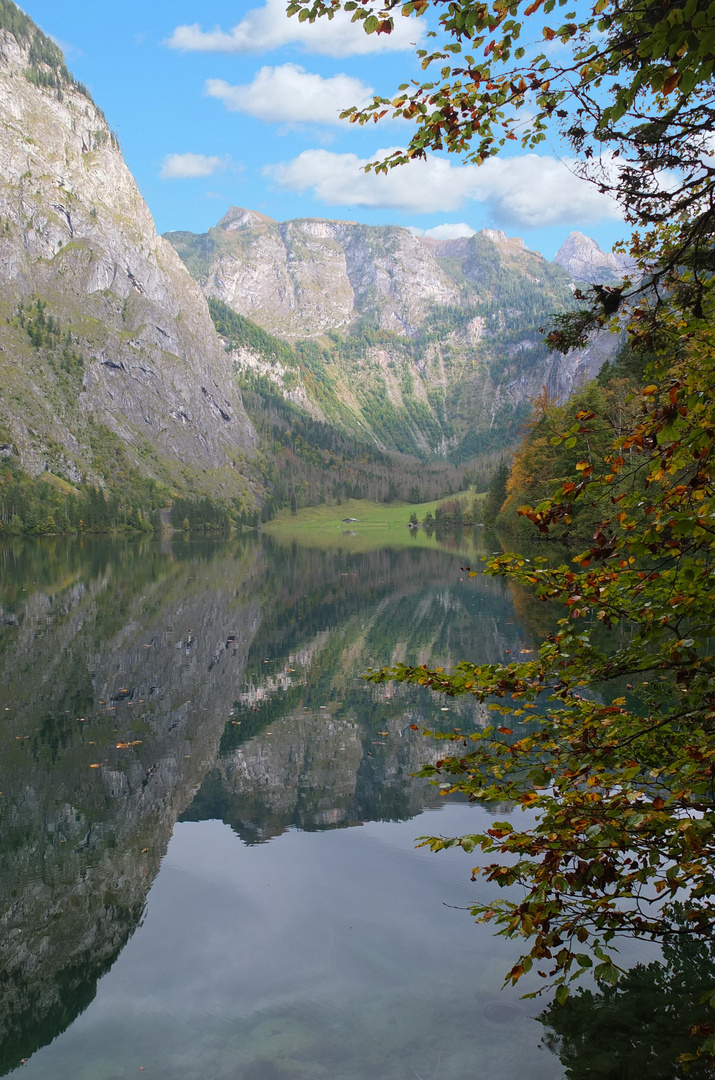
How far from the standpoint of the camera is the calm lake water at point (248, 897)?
8.44m

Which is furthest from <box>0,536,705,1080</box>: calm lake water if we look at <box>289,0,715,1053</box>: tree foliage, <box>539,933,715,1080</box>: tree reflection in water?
<box>289,0,715,1053</box>: tree foliage

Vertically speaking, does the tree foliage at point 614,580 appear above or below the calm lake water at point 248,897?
above

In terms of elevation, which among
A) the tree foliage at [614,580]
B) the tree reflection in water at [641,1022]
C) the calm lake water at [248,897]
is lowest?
the calm lake water at [248,897]

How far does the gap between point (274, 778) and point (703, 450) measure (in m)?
15.4

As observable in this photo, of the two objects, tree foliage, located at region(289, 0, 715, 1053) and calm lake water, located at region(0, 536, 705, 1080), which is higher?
tree foliage, located at region(289, 0, 715, 1053)

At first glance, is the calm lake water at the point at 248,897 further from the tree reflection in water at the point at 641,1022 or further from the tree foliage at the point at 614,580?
the tree foliage at the point at 614,580

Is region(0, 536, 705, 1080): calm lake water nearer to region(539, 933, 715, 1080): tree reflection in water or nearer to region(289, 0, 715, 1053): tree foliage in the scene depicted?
region(539, 933, 715, 1080): tree reflection in water

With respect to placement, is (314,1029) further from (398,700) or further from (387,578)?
(387,578)

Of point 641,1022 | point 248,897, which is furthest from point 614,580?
point 248,897

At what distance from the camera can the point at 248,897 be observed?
40.8 ft

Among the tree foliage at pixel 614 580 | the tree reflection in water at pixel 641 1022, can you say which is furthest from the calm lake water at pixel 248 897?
the tree foliage at pixel 614 580

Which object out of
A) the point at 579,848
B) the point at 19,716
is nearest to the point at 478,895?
the point at 579,848

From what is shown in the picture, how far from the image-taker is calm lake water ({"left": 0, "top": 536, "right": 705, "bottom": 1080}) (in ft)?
27.7

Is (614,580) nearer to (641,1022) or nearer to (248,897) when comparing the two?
(641,1022)
